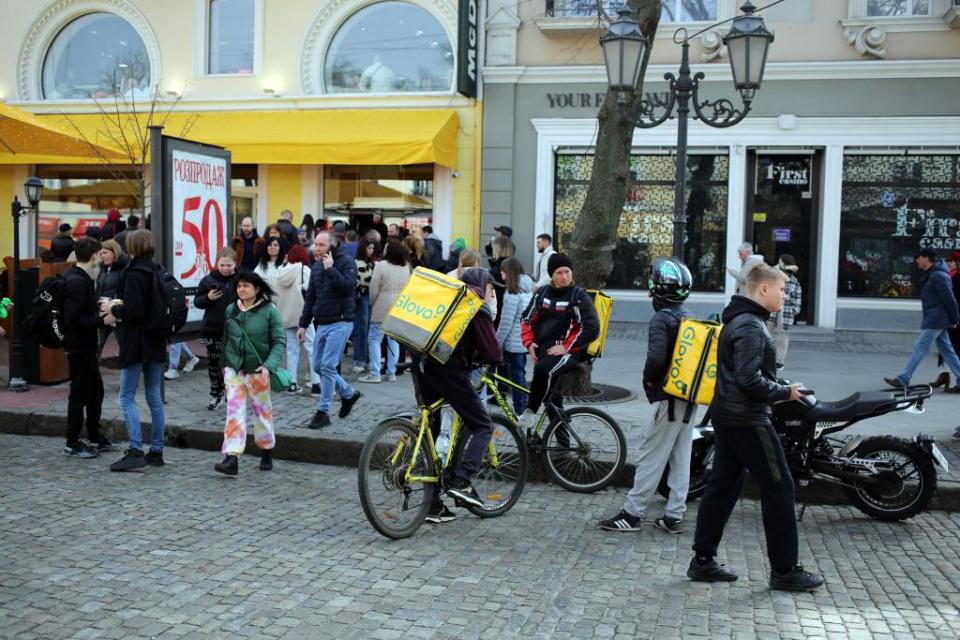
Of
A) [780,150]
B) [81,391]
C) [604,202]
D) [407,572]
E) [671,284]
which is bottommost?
[407,572]

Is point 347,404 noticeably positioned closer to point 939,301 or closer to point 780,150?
point 939,301

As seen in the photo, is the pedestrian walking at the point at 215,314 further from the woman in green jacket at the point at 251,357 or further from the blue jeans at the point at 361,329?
the blue jeans at the point at 361,329

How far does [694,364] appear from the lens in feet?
19.4

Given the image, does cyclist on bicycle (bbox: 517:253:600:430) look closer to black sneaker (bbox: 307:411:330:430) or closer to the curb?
the curb

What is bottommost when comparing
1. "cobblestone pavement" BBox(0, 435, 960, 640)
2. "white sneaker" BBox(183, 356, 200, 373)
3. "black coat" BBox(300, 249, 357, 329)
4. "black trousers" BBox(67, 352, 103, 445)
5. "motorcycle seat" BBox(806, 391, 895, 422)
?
"cobblestone pavement" BBox(0, 435, 960, 640)

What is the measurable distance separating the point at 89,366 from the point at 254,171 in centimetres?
1139

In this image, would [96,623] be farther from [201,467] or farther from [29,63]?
[29,63]

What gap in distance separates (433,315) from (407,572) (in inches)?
60.5

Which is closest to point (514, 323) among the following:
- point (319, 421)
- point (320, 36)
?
point (319, 421)

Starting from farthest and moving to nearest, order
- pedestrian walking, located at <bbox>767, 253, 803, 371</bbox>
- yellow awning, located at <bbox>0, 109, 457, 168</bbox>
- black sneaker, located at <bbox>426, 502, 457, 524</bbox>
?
yellow awning, located at <bbox>0, 109, 457, 168</bbox> → pedestrian walking, located at <bbox>767, 253, 803, 371</bbox> → black sneaker, located at <bbox>426, 502, 457, 524</bbox>

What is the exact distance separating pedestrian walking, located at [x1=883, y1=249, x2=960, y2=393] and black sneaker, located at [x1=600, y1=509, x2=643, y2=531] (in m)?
5.80

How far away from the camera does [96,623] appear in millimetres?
4305

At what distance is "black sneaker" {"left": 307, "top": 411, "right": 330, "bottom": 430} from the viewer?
8398 millimetres

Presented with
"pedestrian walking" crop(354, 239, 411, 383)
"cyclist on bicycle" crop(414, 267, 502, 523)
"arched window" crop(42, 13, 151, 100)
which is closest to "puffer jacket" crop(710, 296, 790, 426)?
"cyclist on bicycle" crop(414, 267, 502, 523)
